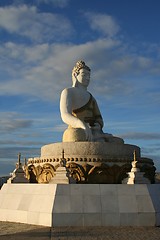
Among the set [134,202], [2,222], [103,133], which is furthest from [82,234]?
[103,133]

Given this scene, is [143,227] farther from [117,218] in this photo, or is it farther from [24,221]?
[24,221]

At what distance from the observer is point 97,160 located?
1288cm

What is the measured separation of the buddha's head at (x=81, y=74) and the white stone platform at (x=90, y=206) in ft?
19.2

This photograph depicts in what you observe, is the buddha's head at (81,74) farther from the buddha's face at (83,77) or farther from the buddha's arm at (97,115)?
the buddha's arm at (97,115)

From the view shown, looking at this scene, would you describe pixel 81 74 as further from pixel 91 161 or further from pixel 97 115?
pixel 91 161

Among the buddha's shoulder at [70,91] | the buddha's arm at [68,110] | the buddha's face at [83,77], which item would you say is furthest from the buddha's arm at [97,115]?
the buddha's arm at [68,110]

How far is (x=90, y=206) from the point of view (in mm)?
10586

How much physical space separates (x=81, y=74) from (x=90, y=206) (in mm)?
6832

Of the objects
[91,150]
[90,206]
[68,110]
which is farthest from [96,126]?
[90,206]

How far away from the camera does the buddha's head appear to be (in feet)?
51.2

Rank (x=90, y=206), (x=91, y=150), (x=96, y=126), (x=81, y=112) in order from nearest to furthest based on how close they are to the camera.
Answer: (x=90, y=206) < (x=91, y=150) < (x=96, y=126) < (x=81, y=112)

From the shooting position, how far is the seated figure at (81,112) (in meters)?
13.8

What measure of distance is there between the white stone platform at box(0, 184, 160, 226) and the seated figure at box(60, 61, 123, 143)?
3060 mm

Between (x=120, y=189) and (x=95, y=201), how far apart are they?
3.05 feet
